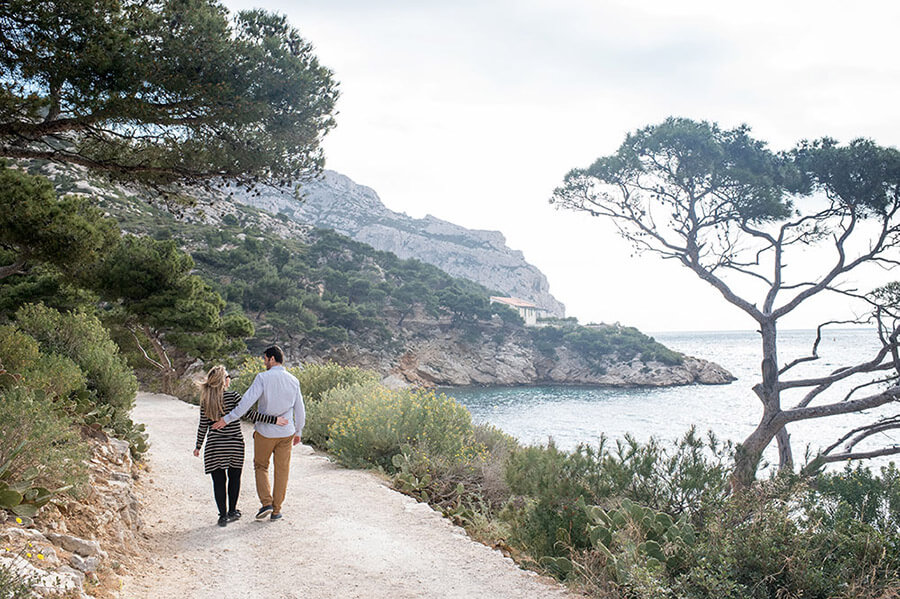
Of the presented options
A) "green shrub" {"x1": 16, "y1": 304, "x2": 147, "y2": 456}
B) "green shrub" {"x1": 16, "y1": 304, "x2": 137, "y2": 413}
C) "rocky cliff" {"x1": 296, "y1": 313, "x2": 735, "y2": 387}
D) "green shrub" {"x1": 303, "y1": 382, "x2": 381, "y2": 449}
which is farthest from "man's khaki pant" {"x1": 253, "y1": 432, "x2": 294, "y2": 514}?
"rocky cliff" {"x1": 296, "y1": 313, "x2": 735, "y2": 387}

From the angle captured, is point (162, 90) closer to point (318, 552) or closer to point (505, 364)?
point (318, 552)

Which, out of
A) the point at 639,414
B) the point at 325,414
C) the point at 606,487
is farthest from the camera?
the point at 639,414

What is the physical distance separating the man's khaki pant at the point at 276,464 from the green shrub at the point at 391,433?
2.71 metres

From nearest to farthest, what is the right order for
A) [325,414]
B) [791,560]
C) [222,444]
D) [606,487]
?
[791,560], [606,487], [222,444], [325,414]

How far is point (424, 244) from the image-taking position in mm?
140500

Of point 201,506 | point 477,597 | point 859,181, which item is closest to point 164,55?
point 201,506

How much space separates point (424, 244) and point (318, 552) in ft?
449

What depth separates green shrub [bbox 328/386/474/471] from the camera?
837 cm

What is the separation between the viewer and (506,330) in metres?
64.8

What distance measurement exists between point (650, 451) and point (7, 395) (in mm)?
5524

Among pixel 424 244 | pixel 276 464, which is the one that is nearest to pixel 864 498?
pixel 276 464

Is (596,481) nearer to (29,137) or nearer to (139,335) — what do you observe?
(29,137)

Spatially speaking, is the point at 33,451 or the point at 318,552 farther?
Result: the point at 318,552

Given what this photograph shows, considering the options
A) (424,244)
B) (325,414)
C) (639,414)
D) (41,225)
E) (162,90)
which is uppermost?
(424,244)
